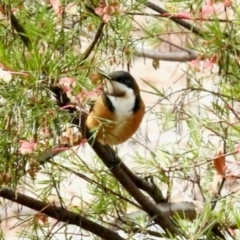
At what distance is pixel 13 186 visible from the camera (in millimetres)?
849

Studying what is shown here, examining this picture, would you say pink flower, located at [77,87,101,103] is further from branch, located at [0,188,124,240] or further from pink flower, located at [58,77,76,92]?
branch, located at [0,188,124,240]

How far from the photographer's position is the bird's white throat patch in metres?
1.24

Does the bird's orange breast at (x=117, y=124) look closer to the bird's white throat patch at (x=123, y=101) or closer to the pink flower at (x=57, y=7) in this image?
the bird's white throat patch at (x=123, y=101)

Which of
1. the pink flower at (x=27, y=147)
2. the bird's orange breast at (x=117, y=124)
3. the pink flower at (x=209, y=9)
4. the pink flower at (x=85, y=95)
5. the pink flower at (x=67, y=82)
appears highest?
the bird's orange breast at (x=117, y=124)

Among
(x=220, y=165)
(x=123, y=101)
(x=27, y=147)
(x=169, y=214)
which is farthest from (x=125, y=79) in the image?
(x=27, y=147)

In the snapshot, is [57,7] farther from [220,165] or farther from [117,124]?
Result: [117,124]

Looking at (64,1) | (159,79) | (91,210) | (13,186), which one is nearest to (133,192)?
(91,210)

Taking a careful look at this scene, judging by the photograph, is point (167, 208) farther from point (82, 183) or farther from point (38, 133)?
point (82, 183)

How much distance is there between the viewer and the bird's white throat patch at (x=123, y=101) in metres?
1.24

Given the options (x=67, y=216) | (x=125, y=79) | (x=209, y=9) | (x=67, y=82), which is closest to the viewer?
(x=67, y=82)

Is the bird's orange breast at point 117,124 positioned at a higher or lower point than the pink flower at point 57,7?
higher

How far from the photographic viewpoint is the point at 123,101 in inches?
50.0

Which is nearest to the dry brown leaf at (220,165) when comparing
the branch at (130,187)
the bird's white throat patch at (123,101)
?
the branch at (130,187)

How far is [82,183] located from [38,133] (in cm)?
137
